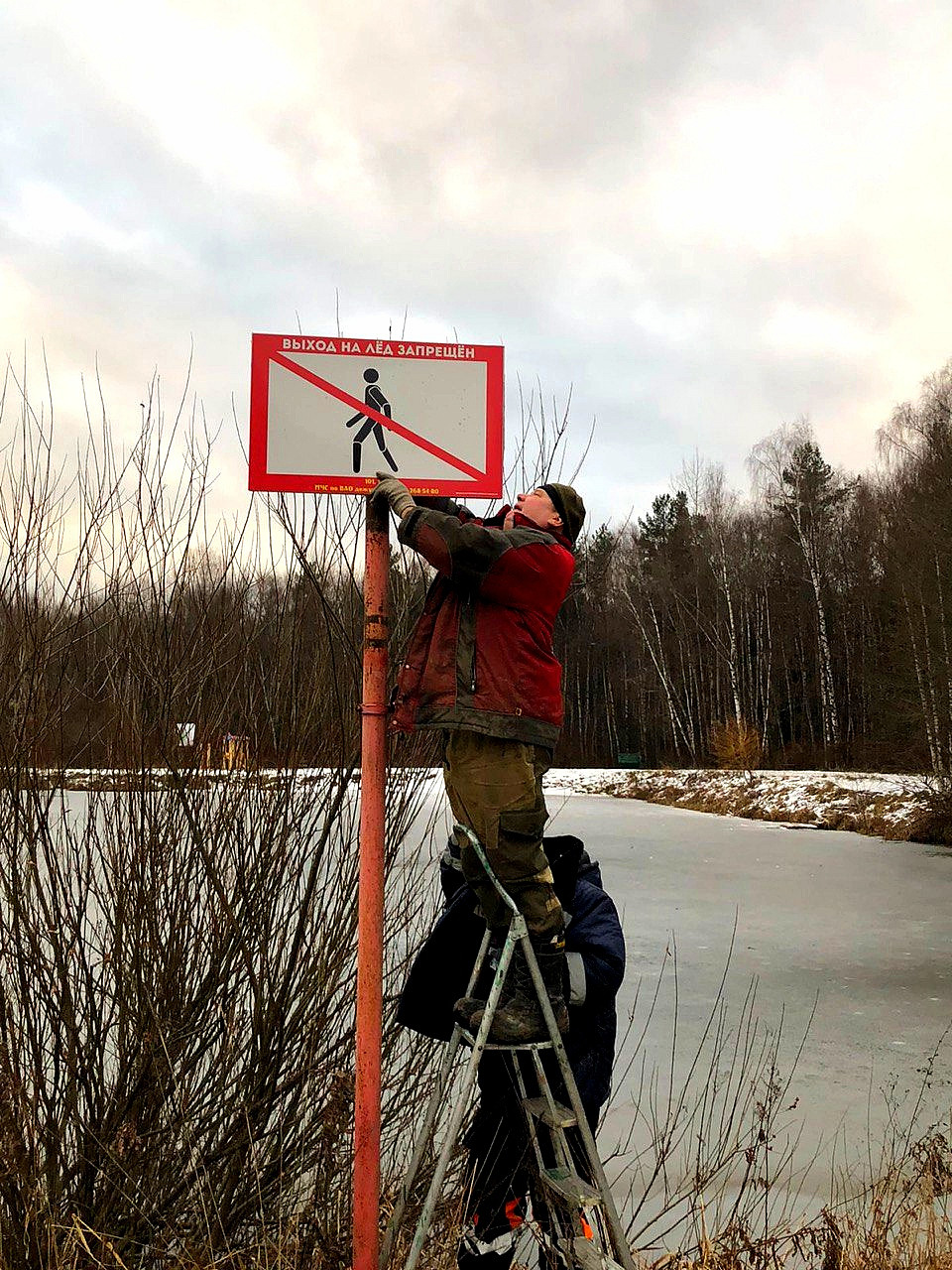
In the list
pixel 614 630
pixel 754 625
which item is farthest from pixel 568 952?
pixel 614 630

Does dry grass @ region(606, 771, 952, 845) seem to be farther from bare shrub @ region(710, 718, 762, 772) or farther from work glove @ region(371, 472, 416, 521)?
work glove @ region(371, 472, 416, 521)

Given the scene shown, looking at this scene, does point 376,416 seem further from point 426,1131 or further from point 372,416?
point 426,1131

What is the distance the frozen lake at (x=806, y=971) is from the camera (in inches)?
163

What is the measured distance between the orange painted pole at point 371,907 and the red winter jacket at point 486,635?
70mm

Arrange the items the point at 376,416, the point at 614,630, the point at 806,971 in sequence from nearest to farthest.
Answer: the point at 376,416
the point at 806,971
the point at 614,630

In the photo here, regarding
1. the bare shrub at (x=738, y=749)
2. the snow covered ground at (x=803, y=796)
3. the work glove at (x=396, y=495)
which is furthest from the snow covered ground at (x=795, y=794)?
the work glove at (x=396, y=495)

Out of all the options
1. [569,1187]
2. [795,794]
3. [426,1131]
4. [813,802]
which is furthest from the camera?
[795,794]

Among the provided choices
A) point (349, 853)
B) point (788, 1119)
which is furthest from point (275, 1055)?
point (788, 1119)

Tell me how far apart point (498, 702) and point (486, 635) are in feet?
0.45

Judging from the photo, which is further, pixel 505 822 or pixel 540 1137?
pixel 540 1137

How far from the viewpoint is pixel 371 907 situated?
1911 millimetres

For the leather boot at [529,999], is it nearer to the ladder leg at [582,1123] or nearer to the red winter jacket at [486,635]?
the ladder leg at [582,1123]

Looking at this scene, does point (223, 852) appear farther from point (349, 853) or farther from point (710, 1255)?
point (710, 1255)

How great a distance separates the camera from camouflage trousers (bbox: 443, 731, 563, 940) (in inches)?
72.6
